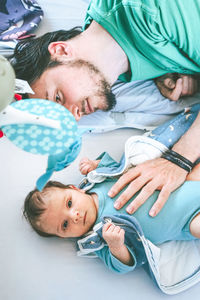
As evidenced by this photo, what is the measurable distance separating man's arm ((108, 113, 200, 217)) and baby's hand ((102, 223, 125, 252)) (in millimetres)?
92

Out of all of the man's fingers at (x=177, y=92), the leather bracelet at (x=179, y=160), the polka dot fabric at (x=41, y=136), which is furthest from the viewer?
the man's fingers at (x=177, y=92)

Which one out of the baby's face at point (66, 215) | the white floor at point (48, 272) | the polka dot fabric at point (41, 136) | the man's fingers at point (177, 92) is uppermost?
the polka dot fabric at point (41, 136)

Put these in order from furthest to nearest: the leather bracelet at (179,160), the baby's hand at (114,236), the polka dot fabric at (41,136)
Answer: the leather bracelet at (179,160) → the baby's hand at (114,236) → the polka dot fabric at (41,136)

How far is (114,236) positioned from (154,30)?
70cm

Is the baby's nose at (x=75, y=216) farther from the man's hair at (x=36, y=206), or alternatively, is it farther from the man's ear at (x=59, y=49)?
the man's ear at (x=59, y=49)

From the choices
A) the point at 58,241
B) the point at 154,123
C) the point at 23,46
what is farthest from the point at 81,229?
the point at 23,46

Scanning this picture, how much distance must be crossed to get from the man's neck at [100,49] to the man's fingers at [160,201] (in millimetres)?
476

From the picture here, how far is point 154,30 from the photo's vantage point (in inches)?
40.5

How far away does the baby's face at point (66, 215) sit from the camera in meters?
0.89

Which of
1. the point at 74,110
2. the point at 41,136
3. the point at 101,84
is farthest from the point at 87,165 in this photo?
the point at 41,136

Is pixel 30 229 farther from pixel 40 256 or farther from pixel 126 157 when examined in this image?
pixel 126 157

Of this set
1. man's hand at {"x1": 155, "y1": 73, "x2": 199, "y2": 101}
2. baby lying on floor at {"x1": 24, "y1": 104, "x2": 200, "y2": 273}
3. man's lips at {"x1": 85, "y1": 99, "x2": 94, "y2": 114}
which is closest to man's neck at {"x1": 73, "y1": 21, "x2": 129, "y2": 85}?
man's lips at {"x1": 85, "y1": 99, "x2": 94, "y2": 114}

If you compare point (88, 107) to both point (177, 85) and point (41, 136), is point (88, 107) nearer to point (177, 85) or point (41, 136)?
point (177, 85)

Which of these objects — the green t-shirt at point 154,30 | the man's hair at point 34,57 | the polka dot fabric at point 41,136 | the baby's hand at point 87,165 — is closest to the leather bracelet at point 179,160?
the baby's hand at point 87,165
